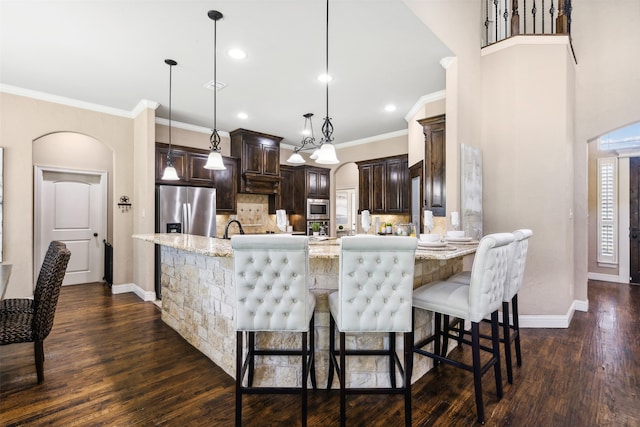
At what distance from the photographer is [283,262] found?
177 centimetres

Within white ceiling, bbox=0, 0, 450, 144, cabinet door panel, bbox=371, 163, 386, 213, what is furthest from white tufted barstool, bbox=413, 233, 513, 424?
cabinet door panel, bbox=371, 163, 386, 213

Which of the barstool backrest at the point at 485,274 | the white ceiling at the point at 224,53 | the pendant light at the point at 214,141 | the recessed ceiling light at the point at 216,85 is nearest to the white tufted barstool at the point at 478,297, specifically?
the barstool backrest at the point at 485,274

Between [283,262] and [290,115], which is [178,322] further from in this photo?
[290,115]

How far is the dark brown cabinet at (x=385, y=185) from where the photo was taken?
5.86 meters

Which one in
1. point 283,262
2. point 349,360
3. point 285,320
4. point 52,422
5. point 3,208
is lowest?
point 52,422

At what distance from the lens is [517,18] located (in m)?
3.60

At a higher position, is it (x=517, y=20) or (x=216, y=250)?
(x=517, y=20)

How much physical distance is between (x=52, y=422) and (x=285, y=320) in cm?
151

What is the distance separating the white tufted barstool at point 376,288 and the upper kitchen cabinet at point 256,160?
463cm

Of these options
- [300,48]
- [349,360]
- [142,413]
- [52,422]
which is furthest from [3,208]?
[349,360]

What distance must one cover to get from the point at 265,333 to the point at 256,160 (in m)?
4.42

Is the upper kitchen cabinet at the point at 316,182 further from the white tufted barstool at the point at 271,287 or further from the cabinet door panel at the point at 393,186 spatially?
the white tufted barstool at the point at 271,287

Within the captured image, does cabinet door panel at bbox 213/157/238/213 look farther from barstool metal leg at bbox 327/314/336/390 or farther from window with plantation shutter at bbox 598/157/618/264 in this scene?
window with plantation shutter at bbox 598/157/618/264

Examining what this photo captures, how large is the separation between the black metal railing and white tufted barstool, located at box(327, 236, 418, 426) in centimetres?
341
